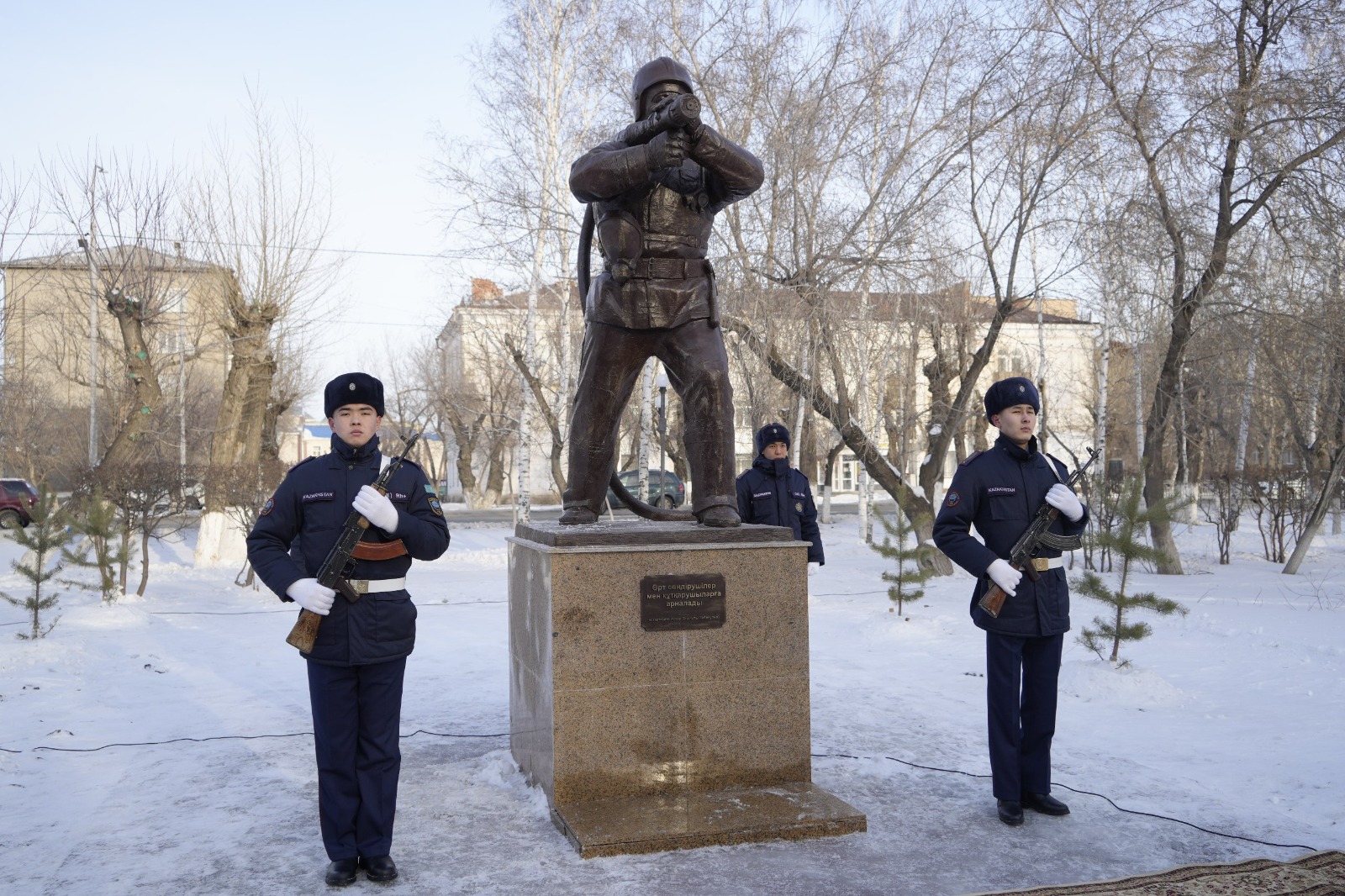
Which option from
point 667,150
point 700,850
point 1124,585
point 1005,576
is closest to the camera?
point 700,850

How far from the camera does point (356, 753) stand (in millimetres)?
3748

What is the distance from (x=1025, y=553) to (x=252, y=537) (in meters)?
3.03

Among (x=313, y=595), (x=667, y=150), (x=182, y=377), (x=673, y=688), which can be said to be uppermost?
(x=182, y=377)

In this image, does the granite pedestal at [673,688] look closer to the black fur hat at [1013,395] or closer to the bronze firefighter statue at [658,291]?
the bronze firefighter statue at [658,291]

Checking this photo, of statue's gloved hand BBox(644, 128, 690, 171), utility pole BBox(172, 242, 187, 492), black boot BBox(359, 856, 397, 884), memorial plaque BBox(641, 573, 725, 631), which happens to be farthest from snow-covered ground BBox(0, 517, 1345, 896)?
utility pole BBox(172, 242, 187, 492)

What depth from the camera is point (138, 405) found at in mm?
Result: 14625

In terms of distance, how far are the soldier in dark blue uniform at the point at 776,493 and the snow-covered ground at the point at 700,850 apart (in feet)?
3.61

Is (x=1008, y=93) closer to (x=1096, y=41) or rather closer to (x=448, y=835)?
(x=1096, y=41)

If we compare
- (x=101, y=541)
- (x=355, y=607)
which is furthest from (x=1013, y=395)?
(x=101, y=541)

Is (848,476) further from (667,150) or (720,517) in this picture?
(667,150)

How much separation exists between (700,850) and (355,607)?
5.22 ft

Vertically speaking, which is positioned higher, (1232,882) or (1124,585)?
(1124,585)

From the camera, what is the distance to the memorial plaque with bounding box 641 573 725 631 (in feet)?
14.2

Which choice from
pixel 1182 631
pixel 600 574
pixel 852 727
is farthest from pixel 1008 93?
pixel 600 574
